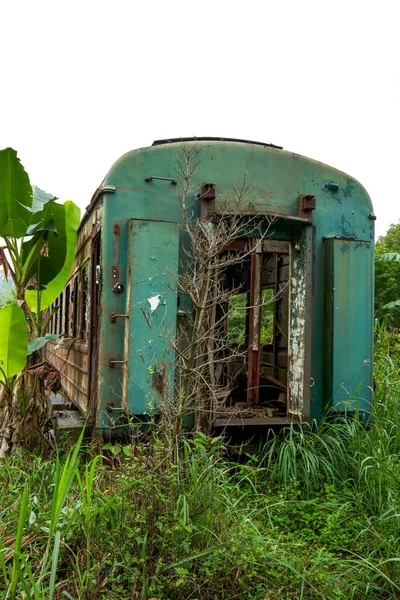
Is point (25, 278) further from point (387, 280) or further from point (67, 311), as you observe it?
point (387, 280)

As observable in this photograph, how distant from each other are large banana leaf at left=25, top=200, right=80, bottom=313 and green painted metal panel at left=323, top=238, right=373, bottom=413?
2572 millimetres

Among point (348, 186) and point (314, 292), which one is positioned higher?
point (348, 186)

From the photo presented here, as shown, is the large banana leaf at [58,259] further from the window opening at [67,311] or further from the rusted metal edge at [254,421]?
the window opening at [67,311]

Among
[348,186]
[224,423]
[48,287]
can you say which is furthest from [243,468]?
[348,186]

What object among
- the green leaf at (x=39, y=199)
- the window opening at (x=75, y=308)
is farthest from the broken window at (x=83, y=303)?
the green leaf at (x=39, y=199)

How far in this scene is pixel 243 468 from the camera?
4859 mm

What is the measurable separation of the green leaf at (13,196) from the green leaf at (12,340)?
78 cm

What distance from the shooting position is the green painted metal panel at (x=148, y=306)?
16.3ft

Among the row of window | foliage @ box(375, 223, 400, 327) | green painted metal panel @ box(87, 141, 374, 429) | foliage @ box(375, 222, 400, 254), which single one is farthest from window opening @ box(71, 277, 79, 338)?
foliage @ box(375, 222, 400, 254)

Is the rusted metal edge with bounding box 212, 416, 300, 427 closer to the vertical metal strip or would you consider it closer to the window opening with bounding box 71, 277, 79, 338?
the vertical metal strip

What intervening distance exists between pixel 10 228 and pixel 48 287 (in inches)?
30.4

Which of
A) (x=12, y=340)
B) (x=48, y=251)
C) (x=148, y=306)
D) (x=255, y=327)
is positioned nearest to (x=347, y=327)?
(x=255, y=327)

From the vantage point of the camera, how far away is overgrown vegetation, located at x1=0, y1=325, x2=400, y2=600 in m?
3.16

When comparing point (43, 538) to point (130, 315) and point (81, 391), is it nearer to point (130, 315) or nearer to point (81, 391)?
point (130, 315)
